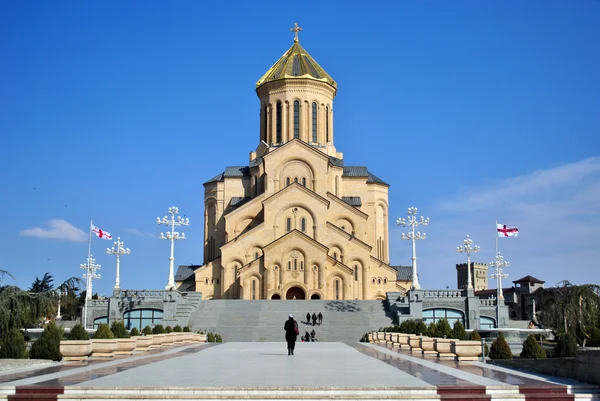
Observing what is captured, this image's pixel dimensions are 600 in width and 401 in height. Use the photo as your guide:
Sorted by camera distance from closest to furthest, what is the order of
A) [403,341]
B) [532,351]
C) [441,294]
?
[532,351] < [403,341] < [441,294]

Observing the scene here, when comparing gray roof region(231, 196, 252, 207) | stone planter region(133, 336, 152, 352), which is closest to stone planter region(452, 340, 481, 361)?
stone planter region(133, 336, 152, 352)

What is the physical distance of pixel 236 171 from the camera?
5903cm

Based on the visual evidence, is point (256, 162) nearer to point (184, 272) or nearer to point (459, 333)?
point (184, 272)

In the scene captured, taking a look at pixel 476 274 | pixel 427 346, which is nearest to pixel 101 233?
pixel 427 346

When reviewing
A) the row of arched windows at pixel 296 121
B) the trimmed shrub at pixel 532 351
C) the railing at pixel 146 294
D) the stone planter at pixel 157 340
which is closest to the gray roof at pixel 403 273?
the row of arched windows at pixel 296 121

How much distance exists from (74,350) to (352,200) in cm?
4029

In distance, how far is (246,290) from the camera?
48656mm

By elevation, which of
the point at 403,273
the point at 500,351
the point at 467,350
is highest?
the point at 403,273

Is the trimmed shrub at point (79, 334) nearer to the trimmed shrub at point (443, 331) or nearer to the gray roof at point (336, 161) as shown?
the trimmed shrub at point (443, 331)

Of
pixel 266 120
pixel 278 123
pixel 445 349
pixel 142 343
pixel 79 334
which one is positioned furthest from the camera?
pixel 266 120

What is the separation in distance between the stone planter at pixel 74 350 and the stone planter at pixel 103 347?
0.93 m

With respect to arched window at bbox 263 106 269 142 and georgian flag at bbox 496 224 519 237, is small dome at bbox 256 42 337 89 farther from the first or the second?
georgian flag at bbox 496 224 519 237

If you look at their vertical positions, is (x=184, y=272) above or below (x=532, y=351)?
above

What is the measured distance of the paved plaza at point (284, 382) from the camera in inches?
464
